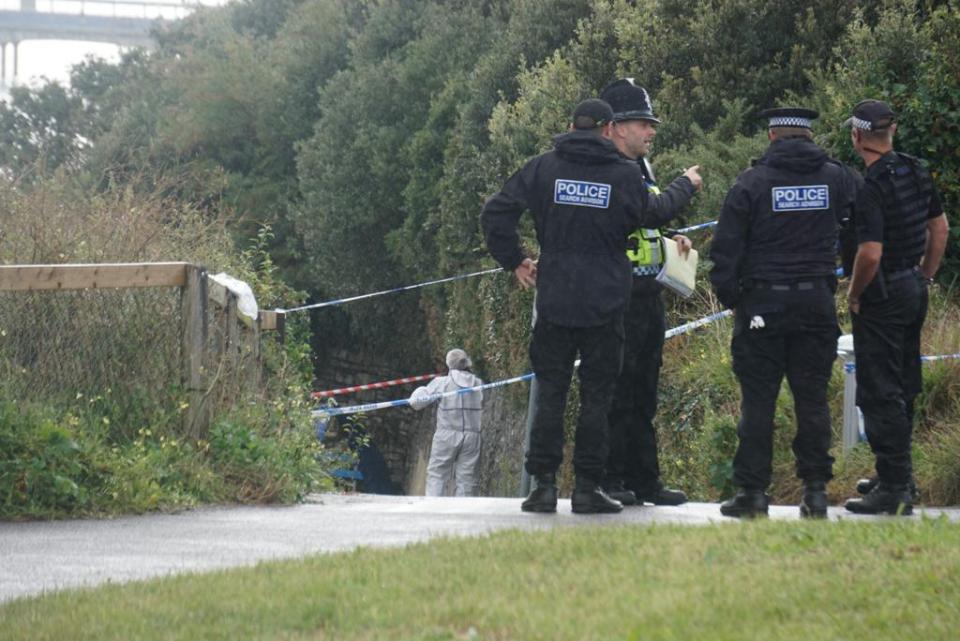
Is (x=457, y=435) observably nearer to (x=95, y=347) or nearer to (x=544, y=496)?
(x=95, y=347)

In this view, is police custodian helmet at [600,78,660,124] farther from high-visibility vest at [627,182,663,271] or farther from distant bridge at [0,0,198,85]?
distant bridge at [0,0,198,85]

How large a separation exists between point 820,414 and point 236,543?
2866 millimetres

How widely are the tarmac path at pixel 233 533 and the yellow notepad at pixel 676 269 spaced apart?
1.19 metres

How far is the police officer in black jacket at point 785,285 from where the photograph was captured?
8.13 meters

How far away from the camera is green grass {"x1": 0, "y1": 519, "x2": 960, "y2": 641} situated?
518 centimetres

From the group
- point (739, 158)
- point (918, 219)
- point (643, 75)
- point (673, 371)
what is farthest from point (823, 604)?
point (643, 75)

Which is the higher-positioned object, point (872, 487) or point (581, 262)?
point (581, 262)

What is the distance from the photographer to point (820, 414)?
8.24 meters

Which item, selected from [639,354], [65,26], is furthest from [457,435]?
[65,26]

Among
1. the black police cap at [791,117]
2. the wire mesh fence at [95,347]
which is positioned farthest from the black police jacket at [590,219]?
the wire mesh fence at [95,347]

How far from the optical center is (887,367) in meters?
8.69

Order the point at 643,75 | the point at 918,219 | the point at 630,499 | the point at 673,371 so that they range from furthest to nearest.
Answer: the point at 643,75, the point at 673,371, the point at 630,499, the point at 918,219

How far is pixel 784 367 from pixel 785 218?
2.50 ft

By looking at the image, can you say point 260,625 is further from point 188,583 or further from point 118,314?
point 118,314
